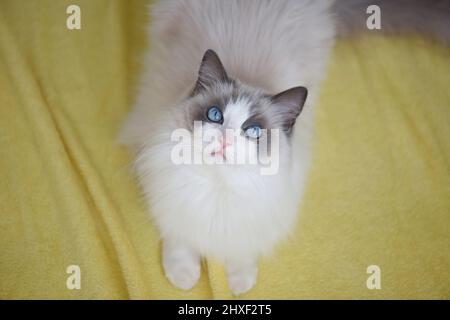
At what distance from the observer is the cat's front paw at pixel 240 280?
1334 mm

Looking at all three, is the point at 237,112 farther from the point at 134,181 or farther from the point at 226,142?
the point at 134,181

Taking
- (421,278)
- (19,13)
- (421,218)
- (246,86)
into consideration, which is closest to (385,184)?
(421,218)

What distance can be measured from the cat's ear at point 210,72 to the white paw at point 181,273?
536mm

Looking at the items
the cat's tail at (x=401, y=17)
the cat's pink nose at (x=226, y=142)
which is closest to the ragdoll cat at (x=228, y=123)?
the cat's pink nose at (x=226, y=142)

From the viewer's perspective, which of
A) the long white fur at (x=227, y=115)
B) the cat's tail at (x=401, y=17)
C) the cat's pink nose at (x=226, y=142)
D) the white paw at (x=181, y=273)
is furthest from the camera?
the cat's tail at (x=401, y=17)

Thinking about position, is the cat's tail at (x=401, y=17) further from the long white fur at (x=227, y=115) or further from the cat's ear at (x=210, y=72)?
the cat's ear at (x=210, y=72)

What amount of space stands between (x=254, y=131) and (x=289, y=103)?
4.8 inches

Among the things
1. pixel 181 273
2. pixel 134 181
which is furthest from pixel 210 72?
pixel 181 273

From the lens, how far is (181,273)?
1329mm

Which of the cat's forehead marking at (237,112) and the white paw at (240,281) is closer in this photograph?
the cat's forehead marking at (237,112)

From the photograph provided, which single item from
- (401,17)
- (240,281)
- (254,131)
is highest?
(401,17)

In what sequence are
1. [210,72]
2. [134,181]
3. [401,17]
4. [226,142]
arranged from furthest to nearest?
[401,17], [134,181], [210,72], [226,142]

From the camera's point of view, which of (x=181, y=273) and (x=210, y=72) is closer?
(x=210, y=72)

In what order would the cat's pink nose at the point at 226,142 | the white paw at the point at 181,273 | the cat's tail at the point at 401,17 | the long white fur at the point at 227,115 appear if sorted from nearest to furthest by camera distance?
the cat's pink nose at the point at 226,142
the long white fur at the point at 227,115
the white paw at the point at 181,273
the cat's tail at the point at 401,17
